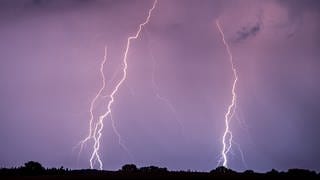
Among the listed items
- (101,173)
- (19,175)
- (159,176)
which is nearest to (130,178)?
(159,176)

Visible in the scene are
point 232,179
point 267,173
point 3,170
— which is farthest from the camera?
point 3,170

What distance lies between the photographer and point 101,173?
4641 centimetres

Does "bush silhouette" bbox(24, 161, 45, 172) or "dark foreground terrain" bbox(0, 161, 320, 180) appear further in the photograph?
"bush silhouette" bbox(24, 161, 45, 172)

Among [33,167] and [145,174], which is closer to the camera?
[145,174]

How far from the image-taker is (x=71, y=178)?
139ft

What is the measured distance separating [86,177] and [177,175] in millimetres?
5259

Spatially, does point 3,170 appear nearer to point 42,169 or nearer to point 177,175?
point 42,169

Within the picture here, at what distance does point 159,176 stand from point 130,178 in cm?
185

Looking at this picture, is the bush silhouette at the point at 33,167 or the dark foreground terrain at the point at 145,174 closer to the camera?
the dark foreground terrain at the point at 145,174

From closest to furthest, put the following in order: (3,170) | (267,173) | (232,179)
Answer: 1. (232,179)
2. (267,173)
3. (3,170)

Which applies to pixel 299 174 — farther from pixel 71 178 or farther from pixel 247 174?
pixel 71 178

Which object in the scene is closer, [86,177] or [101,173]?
[86,177]

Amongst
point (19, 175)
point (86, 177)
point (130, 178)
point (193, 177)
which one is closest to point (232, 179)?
point (193, 177)

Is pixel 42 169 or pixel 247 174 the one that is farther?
pixel 42 169
